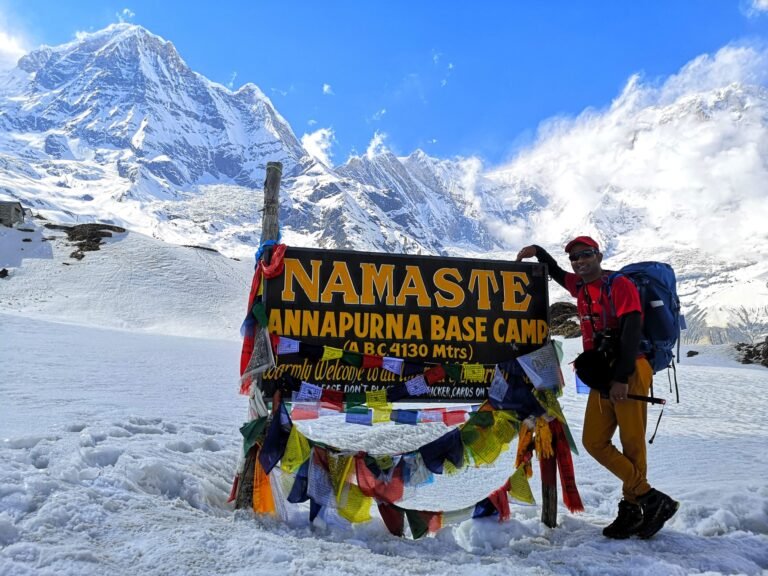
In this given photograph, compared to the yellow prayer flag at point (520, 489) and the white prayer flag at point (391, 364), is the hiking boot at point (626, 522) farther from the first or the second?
the white prayer flag at point (391, 364)

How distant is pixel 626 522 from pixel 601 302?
164cm

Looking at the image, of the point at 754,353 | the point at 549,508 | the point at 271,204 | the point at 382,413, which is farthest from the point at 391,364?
the point at 754,353

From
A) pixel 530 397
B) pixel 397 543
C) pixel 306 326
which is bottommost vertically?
pixel 397 543

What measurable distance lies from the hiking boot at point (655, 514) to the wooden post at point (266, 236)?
2928 millimetres

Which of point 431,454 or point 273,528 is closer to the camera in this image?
point 273,528

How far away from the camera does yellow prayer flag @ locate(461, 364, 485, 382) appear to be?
4871 millimetres

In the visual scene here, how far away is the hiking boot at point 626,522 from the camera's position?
4094mm

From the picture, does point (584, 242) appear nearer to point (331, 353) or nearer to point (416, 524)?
point (331, 353)

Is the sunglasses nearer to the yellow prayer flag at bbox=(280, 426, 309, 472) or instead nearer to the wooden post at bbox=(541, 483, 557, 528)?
the wooden post at bbox=(541, 483, 557, 528)

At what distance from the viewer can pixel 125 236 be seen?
1858 inches

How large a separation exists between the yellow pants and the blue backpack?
14 centimetres

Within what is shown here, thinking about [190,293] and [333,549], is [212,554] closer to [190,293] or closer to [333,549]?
[333,549]

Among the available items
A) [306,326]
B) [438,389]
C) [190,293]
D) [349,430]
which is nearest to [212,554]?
[306,326]

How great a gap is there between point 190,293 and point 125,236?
13.3 meters
